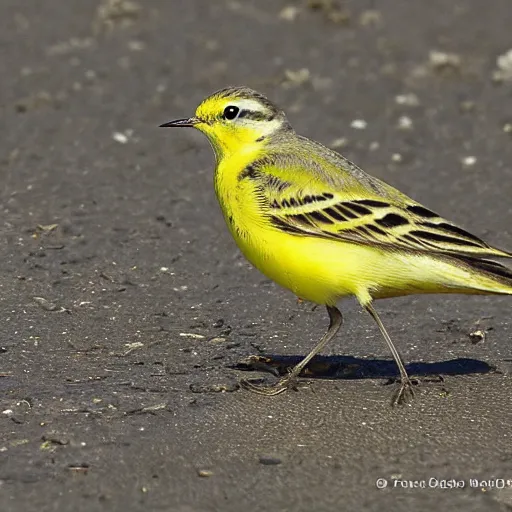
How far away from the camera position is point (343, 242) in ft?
24.9

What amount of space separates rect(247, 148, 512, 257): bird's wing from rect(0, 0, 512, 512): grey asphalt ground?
973 millimetres

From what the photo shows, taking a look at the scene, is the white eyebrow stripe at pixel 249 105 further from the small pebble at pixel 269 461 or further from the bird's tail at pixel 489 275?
the small pebble at pixel 269 461

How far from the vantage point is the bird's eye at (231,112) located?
8375 mm

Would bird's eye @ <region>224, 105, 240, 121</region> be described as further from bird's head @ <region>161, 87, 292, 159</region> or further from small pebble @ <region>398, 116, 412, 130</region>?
small pebble @ <region>398, 116, 412, 130</region>

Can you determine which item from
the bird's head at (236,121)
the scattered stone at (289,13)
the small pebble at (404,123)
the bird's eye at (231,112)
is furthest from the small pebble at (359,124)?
the bird's eye at (231,112)

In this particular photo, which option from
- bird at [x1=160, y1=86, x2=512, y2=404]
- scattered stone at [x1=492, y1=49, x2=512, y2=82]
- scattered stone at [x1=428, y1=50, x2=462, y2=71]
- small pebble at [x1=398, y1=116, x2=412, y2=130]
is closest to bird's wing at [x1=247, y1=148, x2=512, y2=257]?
bird at [x1=160, y1=86, x2=512, y2=404]

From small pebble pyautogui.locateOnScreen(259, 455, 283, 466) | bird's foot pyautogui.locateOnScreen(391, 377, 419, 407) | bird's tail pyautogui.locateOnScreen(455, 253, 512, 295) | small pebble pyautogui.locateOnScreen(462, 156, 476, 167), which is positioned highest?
bird's tail pyautogui.locateOnScreen(455, 253, 512, 295)

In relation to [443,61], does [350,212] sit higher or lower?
lower

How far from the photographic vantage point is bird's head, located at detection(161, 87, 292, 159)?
834cm

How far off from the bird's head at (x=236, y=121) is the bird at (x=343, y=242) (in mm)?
399

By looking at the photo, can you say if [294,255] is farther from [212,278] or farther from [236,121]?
[212,278]

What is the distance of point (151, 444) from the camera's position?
21.9 ft

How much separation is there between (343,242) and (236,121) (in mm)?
1349

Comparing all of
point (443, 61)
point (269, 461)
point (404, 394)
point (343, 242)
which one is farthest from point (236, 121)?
point (443, 61)
